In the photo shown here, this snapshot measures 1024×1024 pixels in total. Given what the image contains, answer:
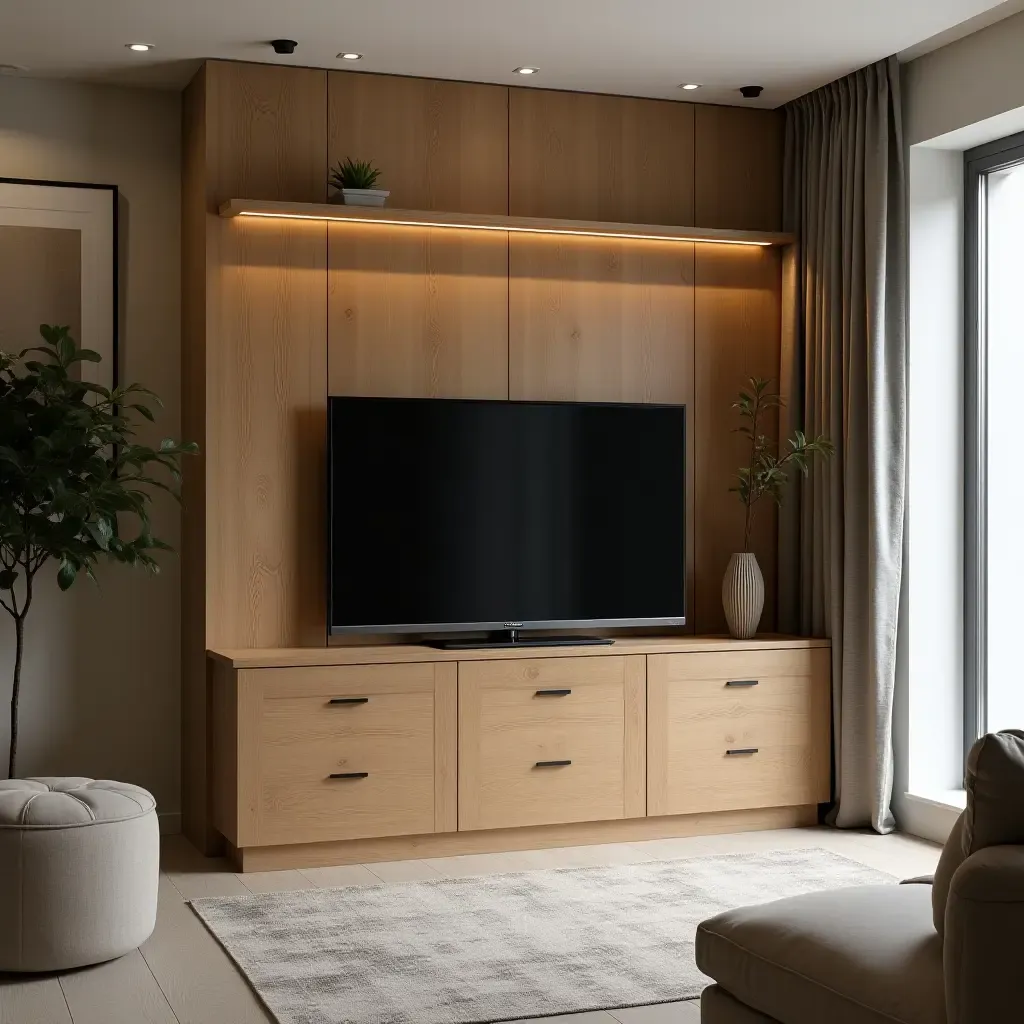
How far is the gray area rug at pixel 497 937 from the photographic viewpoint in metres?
3.36

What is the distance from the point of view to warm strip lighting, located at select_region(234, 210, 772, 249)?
4945 millimetres

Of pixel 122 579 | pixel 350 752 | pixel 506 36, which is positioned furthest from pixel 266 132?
pixel 350 752

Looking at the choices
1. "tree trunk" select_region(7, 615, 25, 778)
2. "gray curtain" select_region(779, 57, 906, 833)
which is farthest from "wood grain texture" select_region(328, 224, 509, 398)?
"tree trunk" select_region(7, 615, 25, 778)

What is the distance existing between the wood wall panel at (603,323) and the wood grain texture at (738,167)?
27 cm

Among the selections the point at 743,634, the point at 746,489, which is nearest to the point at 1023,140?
the point at 746,489

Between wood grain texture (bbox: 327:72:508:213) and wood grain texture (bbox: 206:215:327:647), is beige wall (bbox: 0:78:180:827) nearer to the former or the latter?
wood grain texture (bbox: 206:215:327:647)

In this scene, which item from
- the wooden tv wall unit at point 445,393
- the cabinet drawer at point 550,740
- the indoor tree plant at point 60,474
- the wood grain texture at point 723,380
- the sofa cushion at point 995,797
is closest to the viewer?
the sofa cushion at point 995,797

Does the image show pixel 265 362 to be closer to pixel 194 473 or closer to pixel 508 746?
pixel 194 473

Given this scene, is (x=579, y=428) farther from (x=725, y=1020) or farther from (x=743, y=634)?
(x=725, y=1020)

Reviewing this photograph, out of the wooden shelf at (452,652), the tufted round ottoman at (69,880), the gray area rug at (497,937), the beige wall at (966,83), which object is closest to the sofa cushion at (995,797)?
the gray area rug at (497,937)

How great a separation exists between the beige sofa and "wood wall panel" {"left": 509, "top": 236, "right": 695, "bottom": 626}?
295 centimetres

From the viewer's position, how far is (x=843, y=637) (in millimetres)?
5277

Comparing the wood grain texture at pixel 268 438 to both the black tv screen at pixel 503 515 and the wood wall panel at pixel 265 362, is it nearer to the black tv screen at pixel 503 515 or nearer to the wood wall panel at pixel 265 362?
the wood wall panel at pixel 265 362

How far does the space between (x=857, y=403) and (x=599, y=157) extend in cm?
136
